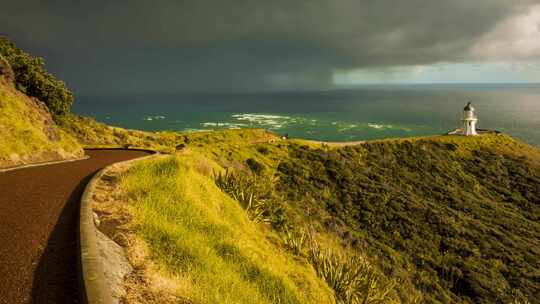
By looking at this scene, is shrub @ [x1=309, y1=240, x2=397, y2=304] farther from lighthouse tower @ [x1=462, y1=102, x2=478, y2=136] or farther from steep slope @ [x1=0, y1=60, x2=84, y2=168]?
lighthouse tower @ [x1=462, y1=102, x2=478, y2=136]

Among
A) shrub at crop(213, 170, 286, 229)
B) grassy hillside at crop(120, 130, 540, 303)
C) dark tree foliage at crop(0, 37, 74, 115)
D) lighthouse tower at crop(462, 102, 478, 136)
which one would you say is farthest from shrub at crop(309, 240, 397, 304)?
lighthouse tower at crop(462, 102, 478, 136)

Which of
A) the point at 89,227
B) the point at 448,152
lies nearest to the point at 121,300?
the point at 89,227

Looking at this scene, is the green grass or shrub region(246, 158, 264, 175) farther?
shrub region(246, 158, 264, 175)

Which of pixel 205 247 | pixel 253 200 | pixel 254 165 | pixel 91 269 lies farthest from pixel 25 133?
pixel 254 165

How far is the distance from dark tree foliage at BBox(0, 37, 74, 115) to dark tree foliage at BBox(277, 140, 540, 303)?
21.0m

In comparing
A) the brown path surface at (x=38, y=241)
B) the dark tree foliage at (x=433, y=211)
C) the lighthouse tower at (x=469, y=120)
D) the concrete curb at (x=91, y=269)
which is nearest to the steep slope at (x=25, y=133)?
the brown path surface at (x=38, y=241)

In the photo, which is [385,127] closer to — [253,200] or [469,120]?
[469,120]

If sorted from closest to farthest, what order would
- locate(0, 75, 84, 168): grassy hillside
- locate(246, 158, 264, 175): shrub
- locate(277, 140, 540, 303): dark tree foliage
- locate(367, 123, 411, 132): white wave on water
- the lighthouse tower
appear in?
locate(0, 75, 84, 168): grassy hillside
locate(277, 140, 540, 303): dark tree foliage
locate(246, 158, 264, 175): shrub
the lighthouse tower
locate(367, 123, 411, 132): white wave on water

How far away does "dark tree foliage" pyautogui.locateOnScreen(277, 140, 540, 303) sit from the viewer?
26.2 meters

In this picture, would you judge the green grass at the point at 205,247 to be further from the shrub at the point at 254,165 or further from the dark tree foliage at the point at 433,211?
the shrub at the point at 254,165

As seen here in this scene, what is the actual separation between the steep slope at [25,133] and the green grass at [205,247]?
1038 cm

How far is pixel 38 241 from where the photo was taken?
20.0 feet

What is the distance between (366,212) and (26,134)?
2890 cm

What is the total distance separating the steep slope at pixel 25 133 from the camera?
16.0 metres
